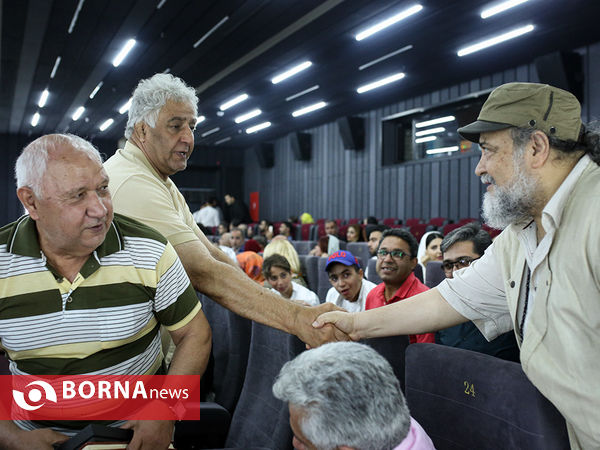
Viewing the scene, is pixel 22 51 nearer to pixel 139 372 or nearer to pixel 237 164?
pixel 139 372

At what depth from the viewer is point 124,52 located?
995cm

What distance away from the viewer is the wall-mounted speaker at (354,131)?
15203 mm

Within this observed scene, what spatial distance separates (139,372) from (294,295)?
93.5 inches

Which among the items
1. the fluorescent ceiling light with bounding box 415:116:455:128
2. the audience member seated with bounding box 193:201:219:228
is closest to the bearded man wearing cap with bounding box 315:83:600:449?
the fluorescent ceiling light with bounding box 415:116:455:128

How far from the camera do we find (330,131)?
1697 centimetres

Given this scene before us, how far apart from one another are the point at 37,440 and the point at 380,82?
11.4m

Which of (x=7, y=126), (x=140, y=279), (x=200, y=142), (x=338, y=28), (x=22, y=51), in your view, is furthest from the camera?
(x=200, y=142)

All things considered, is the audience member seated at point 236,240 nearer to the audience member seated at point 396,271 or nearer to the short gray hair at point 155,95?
the audience member seated at point 396,271

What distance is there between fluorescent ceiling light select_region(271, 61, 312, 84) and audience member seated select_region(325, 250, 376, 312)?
24.7 feet

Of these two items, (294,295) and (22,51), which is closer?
(294,295)

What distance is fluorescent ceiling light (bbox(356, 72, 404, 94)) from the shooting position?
11.3 m

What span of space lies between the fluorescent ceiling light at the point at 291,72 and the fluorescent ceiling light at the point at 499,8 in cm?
365

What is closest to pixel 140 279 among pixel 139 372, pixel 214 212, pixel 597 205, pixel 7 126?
pixel 139 372

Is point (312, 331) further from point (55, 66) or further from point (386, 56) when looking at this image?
point (55, 66)
